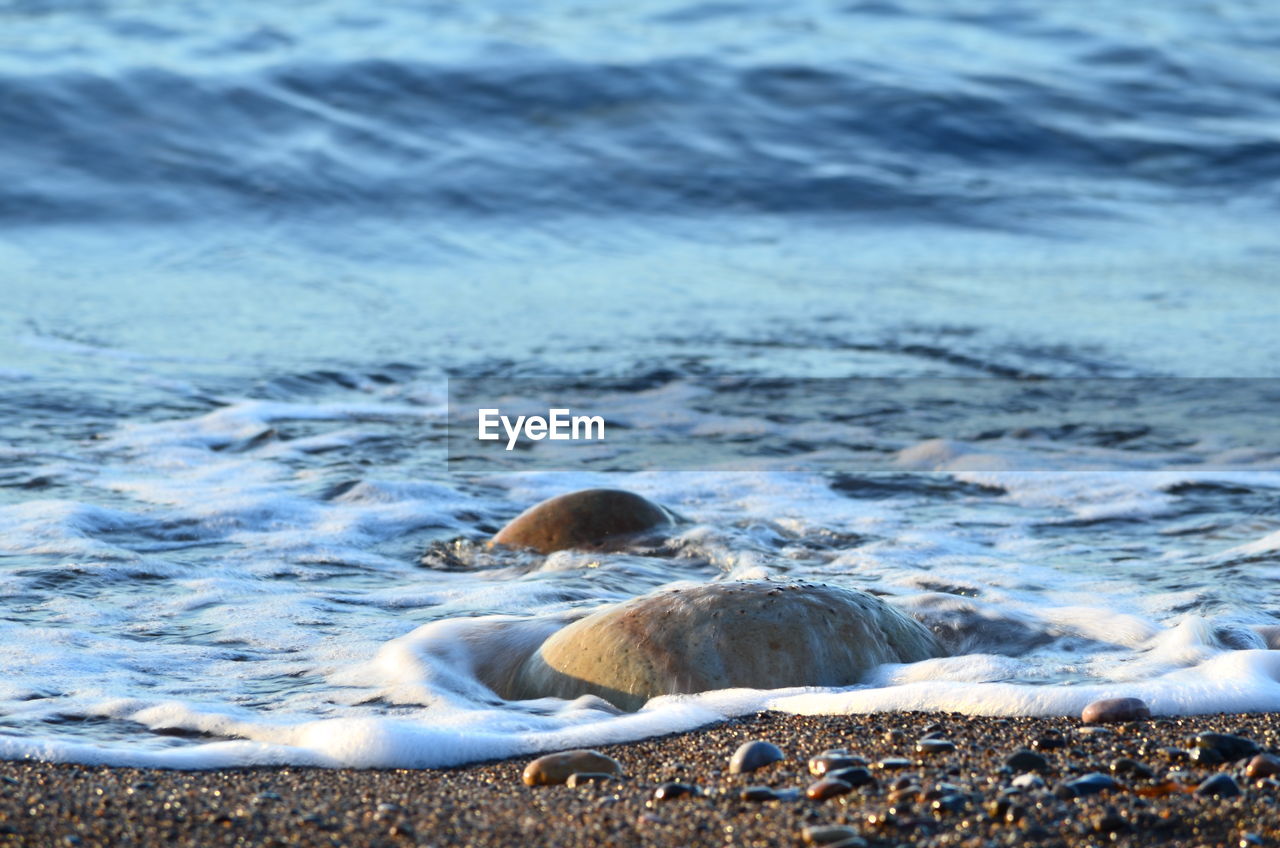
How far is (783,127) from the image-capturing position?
1154cm

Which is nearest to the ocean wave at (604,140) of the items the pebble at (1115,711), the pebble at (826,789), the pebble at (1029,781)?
the pebble at (1115,711)

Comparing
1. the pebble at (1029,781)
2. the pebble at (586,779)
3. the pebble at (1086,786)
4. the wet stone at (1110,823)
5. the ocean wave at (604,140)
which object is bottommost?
the pebble at (586,779)

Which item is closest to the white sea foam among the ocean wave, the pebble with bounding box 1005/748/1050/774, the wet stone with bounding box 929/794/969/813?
the pebble with bounding box 1005/748/1050/774

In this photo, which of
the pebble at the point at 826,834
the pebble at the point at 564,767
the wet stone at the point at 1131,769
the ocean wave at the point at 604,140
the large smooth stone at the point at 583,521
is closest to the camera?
the pebble at the point at 826,834

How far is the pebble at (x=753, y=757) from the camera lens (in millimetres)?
2439

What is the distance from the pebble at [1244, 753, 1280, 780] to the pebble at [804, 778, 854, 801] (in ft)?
2.05

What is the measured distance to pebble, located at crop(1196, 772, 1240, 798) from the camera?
7.22 ft

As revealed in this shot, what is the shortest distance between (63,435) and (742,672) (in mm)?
3223

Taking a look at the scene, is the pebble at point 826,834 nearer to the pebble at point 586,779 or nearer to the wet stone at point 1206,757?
the pebble at point 586,779

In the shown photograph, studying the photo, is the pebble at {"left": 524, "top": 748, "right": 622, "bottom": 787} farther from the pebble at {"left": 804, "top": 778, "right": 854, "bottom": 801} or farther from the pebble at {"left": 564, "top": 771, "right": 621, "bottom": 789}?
the pebble at {"left": 804, "top": 778, "right": 854, "bottom": 801}

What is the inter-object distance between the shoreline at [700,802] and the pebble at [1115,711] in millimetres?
51

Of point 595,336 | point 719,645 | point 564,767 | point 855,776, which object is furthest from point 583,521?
point 595,336

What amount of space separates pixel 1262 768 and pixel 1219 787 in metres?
0.13

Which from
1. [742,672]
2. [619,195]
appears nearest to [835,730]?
[742,672]
